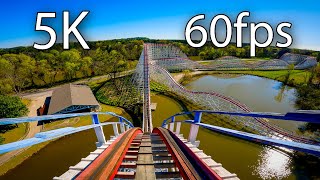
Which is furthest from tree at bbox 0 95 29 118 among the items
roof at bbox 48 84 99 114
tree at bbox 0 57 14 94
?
tree at bbox 0 57 14 94

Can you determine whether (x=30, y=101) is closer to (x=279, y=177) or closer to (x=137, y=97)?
(x=137, y=97)

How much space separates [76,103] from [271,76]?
3742 centimetres

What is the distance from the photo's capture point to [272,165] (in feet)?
51.5

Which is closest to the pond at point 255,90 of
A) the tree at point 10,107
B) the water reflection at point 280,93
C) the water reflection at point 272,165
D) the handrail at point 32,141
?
the water reflection at point 280,93

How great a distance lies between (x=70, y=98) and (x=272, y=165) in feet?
69.4

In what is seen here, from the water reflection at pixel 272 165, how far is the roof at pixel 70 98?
17901 millimetres

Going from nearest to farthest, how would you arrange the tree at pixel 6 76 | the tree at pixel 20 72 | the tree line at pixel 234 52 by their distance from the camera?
1. the tree at pixel 6 76
2. the tree at pixel 20 72
3. the tree line at pixel 234 52

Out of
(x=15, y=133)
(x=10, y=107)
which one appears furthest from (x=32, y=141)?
(x=10, y=107)

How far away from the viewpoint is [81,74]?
52.7 meters

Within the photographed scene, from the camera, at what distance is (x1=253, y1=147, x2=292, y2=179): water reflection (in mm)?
14781

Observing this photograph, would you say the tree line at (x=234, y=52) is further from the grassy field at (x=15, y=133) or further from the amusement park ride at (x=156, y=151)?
the amusement park ride at (x=156, y=151)

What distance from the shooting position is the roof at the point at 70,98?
26.4 m

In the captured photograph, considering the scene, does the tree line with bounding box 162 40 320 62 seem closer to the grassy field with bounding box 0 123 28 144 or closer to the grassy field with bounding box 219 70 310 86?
the grassy field with bounding box 219 70 310 86

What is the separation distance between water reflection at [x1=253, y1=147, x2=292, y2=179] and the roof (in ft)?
58.7
